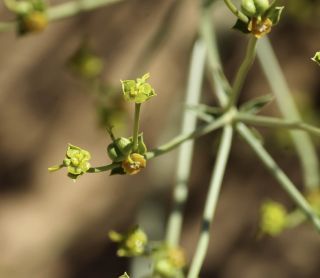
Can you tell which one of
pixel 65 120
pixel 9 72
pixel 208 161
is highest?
pixel 9 72

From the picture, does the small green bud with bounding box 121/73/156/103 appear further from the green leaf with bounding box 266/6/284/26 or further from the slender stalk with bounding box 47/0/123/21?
the slender stalk with bounding box 47/0/123/21

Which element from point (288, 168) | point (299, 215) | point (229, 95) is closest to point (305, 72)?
point (288, 168)

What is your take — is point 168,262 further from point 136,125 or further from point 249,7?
point 249,7

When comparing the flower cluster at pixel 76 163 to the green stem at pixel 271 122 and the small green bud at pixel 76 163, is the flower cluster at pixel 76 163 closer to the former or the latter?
the small green bud at pixel 76 163

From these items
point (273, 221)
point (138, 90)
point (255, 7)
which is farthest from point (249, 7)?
point (273, 221)

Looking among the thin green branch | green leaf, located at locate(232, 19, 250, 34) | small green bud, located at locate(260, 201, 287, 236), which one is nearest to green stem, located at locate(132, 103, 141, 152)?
green leaf, located at locate(232, 19, 250, 34)

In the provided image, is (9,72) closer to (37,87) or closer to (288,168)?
(37,87)

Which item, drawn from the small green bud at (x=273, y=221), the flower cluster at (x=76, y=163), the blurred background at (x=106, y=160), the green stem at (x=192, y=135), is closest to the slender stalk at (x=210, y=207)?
the green stem at (x=192, y=135)
